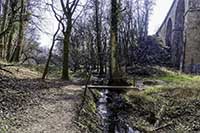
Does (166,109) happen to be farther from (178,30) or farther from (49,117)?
(178,30)

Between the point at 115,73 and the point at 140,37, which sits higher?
the point at 140,37

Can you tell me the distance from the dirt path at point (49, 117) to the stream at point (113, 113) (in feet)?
4.89

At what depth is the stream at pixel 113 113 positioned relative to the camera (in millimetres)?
12016

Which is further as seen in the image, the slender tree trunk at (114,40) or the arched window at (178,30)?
the arched window at (178,30)

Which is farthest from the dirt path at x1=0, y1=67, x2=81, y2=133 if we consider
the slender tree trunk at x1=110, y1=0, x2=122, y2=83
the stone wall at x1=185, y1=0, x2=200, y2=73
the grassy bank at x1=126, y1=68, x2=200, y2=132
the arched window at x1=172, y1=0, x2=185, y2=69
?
the arched window at x1=172, y1=0, x2=185, y2=69

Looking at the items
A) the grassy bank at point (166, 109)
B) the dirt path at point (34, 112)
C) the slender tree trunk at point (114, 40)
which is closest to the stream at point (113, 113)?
the grassy bank at point (166, 109)

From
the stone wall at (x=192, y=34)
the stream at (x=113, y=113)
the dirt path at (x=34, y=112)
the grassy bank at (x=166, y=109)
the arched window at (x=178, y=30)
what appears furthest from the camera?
the arched window at (x=178, y=30)

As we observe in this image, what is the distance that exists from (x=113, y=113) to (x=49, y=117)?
212 inches

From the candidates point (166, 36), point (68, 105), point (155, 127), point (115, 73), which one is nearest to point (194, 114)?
point (155, 127)

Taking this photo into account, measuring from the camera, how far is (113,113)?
15.0 meters

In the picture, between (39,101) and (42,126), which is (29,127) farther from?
(39,101)

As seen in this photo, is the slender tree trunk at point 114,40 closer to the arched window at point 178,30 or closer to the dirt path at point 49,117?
the dirt path at point 49,117

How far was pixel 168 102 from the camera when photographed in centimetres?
1498

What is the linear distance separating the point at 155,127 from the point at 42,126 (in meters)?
4.69
